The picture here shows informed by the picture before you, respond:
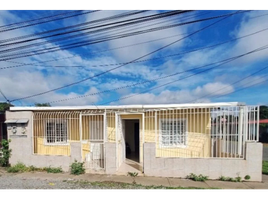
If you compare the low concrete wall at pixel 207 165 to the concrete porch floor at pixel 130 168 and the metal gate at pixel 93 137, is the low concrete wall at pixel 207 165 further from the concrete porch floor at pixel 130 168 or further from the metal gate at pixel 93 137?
the metal gate at pixel 93 137

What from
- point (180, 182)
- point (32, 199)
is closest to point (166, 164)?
point (180, 182)

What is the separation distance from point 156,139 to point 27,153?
5294 millimetres

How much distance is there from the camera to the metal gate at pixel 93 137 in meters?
7.26

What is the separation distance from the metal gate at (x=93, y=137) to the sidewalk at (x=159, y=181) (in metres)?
1.26

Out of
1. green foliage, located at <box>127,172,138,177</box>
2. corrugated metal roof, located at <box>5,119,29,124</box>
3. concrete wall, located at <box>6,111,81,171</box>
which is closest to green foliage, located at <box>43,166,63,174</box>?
concrete wall, located at <box>6,111,81,171</box>

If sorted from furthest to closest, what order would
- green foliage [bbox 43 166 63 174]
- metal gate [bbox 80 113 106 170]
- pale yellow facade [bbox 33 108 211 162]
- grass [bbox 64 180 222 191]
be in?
1. metal gate [bbox 80 113 106 170]
2. pale yellow facade [bbox 33 108 211 162]
3. green foliage [bbox 43 166 63 174]
4. grass [bbox 64 180 222 191]

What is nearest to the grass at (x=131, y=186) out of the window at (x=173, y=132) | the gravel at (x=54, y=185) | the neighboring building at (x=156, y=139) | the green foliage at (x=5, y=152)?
the gravel at (x=54, y=185)

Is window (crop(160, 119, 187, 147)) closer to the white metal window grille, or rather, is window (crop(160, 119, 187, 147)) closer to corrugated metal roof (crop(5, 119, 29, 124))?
the white metal window grille

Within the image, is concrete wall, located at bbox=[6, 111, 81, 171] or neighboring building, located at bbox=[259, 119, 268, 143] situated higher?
concrete wall, located at bbox=[6, 111, 81, 171]

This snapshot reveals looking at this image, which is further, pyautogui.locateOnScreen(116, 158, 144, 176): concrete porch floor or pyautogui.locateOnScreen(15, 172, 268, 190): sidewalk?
pyautogui.locateOnScreen(116, 158, 144, 176): concrete porch floor

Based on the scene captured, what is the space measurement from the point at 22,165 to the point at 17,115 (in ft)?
6.52

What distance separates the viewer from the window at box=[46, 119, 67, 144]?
7672mm

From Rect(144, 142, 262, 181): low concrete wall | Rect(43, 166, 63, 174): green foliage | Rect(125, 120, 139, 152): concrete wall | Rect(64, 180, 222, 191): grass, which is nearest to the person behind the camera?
Rect(64, 180, 222, 191): grass

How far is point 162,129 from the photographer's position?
24.5 feet
